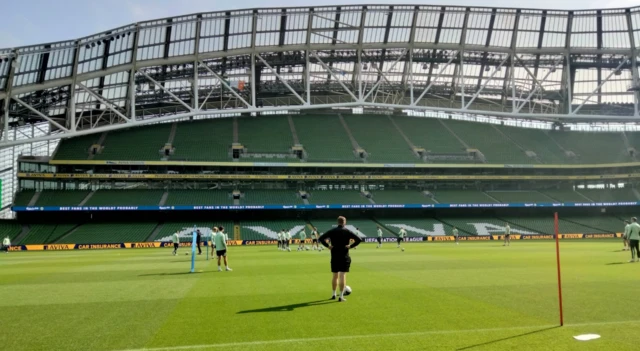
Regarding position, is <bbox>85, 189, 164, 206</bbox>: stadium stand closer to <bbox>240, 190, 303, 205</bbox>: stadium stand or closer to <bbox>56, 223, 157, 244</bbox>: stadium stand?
<bbox>56, 223, 157, 244</bbox>: stadium stand

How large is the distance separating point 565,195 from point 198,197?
1729 inches

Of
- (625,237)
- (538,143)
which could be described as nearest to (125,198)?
(625,237)

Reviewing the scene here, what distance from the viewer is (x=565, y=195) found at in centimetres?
5816

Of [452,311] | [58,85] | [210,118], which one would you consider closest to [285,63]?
[58,85]

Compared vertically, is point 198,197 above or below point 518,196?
below

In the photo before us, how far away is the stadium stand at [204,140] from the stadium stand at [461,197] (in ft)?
82.7

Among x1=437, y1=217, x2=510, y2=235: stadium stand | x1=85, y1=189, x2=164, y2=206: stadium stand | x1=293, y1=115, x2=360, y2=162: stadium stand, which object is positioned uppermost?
x1=293, y1=115, x2=360, y2=162: stadium stand

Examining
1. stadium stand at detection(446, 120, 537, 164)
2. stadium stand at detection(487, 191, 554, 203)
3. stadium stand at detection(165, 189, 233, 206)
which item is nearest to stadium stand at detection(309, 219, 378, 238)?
stadium stand at detection(165, 189, 233, 206)

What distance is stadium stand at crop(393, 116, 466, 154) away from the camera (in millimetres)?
59594

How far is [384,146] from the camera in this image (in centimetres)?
5925

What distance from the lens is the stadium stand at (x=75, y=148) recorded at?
5264cm

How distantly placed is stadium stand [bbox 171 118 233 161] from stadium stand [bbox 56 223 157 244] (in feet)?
30.1

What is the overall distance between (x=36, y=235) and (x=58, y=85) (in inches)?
690

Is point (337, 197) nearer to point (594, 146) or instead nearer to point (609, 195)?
point (609, 195)
